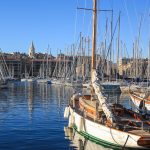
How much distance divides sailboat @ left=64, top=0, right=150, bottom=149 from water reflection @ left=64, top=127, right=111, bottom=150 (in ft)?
1.05

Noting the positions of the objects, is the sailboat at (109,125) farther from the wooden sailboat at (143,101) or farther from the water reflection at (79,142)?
the wooden sailboat at (143,101)

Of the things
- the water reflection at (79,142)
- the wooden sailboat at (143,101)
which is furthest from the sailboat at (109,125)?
the wooden sailboat at (143,101)

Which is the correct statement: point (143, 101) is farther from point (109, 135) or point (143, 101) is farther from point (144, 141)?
point (144, 141)

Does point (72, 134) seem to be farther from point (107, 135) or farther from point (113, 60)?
point (113, 60)

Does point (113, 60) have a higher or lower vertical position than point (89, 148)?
higher

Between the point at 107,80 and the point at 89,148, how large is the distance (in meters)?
55.8

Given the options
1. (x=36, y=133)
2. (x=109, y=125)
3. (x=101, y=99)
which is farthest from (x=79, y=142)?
(x=36, y=133)

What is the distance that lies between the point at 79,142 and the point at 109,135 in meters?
4.01

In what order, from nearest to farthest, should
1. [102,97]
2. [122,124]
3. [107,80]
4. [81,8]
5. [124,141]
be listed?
[124,141]
[122,124]
[102,97]
[81,8]
[107,80]

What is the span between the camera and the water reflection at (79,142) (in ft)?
79.5

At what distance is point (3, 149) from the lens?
23875 millimetres

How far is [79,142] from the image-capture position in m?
26.1

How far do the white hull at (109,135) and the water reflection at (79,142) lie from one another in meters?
0.53

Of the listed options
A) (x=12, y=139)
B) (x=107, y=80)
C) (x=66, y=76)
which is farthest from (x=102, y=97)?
(x=66, y=76)
